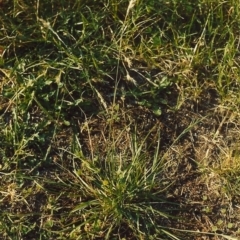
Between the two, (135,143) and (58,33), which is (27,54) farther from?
(135,143)

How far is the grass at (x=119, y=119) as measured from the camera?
9.80 ft

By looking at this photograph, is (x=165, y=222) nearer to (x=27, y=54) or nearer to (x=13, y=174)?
(x=13, y=174)

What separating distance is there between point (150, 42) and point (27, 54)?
59cm

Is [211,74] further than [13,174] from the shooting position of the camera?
Yes

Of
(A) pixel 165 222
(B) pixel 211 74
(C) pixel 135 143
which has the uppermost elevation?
(B) pixel 211 74

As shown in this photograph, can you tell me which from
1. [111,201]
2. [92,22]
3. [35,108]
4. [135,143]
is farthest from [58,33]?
[111,201]

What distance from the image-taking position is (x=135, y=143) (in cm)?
307

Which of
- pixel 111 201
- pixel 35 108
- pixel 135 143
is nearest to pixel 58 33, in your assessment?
pixel 35 108

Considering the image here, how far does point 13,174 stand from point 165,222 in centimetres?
73

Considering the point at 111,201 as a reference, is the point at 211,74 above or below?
above

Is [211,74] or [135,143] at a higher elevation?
[211,74]

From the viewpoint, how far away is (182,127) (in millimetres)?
3158

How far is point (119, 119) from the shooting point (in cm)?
312

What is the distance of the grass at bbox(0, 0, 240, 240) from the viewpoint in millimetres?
2988
